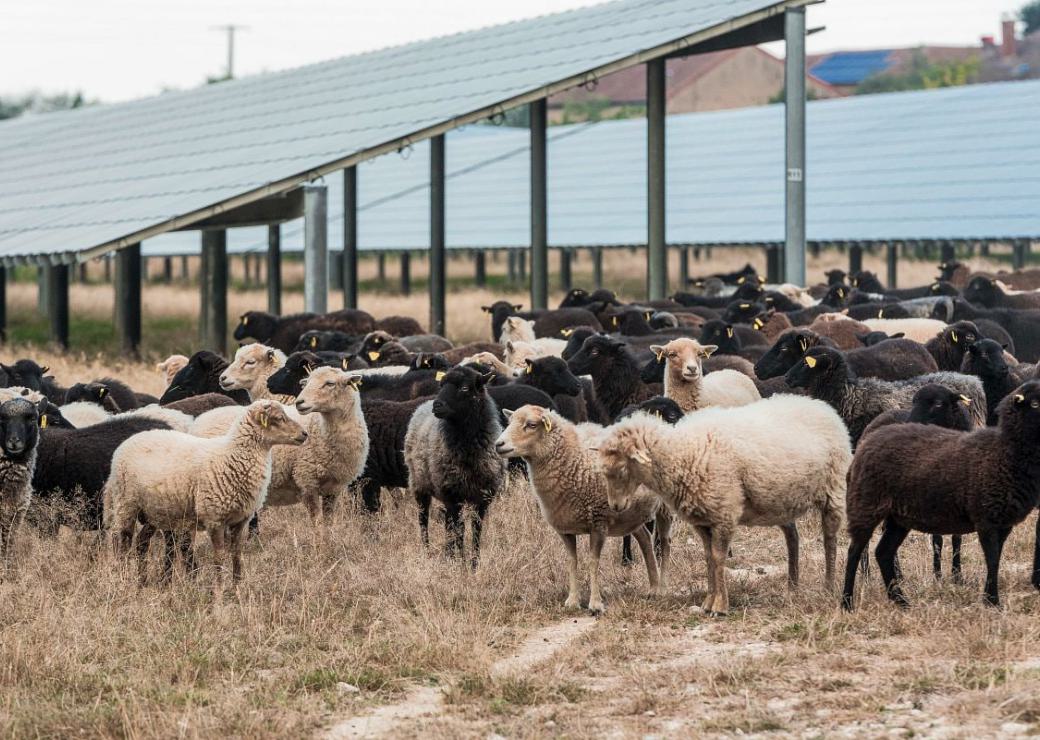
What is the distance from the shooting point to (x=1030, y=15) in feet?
391

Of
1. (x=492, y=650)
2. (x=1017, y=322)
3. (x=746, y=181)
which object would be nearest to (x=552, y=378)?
(x=492, y=650)

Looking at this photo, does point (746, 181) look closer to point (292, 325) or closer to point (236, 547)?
point (292, 325)

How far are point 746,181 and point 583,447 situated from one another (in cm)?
2723

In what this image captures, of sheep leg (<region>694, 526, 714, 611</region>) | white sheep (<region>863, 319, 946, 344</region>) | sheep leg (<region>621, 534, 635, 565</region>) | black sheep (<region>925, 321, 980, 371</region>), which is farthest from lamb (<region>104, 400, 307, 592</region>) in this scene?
white sheep (<region>863, 319, 946, 344</region>)

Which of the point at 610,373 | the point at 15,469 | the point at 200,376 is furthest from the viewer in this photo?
the point at 200,376

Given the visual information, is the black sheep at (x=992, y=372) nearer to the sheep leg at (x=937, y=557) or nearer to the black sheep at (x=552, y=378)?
the black sheep at (x=552, y=378)

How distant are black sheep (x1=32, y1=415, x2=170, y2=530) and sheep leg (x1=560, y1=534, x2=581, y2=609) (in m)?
2.93

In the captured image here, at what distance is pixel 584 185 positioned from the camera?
41.0 m

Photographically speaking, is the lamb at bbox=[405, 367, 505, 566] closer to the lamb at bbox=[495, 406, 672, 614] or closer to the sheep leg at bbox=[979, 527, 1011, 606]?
the lamb at bbox=[495, 406, 672, 614]

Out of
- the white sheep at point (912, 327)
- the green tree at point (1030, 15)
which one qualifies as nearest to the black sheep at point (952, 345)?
the white sheep at point (912, 327)

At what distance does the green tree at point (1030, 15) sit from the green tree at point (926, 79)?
19.7 meters

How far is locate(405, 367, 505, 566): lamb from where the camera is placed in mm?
9727

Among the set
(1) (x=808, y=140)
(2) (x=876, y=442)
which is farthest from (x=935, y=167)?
(2) (x=876, y=442)

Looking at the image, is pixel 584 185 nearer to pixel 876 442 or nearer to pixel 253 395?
pixel 253 395
